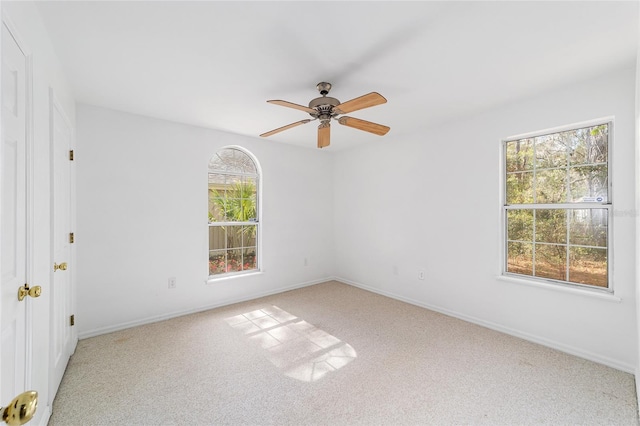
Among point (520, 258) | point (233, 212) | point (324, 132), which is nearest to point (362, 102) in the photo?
point (324, 132)

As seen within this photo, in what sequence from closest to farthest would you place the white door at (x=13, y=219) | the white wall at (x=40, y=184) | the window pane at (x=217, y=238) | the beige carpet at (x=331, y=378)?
the white door at (x=13, y=219) → the white wall at (x=40, y=184) → the beige carpet at (x=331, y=378) → the window pane at (x=217, y=238)

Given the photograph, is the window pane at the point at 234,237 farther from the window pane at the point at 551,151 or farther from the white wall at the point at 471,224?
the window pane at the point at 551,151

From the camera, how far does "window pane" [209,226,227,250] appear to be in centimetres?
391

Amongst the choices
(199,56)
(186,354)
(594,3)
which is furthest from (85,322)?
(594,3)

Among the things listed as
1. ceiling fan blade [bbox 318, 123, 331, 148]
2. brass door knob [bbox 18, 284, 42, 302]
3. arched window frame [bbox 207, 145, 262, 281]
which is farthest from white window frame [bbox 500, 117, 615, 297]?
brass door knob [bbox 18, 284, 42, 302]

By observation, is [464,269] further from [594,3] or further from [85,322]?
[85,322]

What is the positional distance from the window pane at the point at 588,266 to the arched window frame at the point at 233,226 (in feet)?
12.2

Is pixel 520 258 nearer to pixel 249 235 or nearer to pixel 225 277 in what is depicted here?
pixel 249 235

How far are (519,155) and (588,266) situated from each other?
1.23 m

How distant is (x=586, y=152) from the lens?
262 centimetres

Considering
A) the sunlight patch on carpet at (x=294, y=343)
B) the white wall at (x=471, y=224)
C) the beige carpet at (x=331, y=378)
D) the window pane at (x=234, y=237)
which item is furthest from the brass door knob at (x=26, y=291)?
the white wall at (x=471, y=224)

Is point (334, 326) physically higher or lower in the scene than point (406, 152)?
lower

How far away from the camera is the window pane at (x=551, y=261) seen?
2.75 meters

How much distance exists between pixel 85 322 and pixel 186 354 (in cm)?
126
